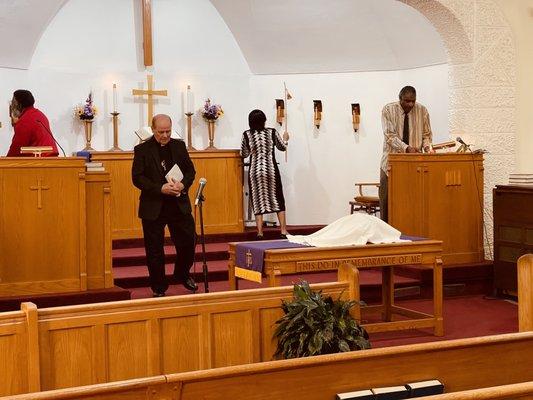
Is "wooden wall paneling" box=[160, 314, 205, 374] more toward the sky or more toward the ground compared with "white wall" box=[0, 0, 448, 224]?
more toward the ground

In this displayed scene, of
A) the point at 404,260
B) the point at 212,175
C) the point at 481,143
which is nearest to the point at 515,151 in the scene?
the point at 481,143

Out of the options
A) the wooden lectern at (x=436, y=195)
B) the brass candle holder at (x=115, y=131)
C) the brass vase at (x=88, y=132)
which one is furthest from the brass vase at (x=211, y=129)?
the wooden lectern at (x=436, y=195)

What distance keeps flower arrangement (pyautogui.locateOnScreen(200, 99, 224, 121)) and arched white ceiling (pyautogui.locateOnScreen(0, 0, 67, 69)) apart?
7.09 ft

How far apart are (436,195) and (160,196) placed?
8.85 feet

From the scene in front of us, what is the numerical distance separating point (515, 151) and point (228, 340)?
501 cm

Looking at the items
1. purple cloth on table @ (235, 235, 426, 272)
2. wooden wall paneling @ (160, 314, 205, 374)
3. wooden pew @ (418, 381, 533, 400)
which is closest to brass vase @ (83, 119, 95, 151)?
purple cloth on table @ (235, 235, 426, 272)

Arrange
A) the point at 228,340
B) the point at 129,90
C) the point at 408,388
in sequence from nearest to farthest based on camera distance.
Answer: the point at 408,388 → the point at 228,340 → the point at 129,90

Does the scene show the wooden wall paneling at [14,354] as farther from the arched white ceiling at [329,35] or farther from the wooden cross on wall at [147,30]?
the arched white ceiling at [329,35]

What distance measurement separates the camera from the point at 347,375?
3.29m

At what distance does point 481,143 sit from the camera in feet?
28.4

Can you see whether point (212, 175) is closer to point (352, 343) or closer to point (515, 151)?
point (515, 151)

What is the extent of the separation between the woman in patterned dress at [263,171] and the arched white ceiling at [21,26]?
2.80 meters

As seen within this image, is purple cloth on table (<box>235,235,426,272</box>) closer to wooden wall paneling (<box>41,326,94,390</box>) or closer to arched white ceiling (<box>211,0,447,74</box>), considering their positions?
wooden wall paneling (<box>41,326,94,390</box>)

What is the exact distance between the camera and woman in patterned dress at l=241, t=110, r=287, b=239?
10008mm
